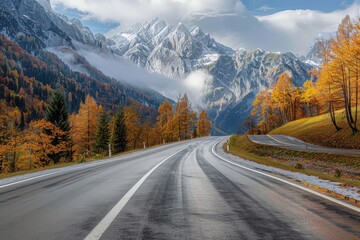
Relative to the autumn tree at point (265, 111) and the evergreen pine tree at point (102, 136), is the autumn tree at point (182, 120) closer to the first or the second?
the autumn tree at point (265, 111)

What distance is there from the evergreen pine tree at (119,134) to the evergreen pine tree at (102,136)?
209 cm

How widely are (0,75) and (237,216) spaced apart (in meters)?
192

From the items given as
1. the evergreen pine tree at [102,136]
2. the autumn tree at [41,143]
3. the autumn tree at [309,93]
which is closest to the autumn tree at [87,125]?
the evergreen pine tree at [102,136]

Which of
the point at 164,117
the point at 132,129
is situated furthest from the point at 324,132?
the point at 164,117

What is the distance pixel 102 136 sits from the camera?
5306 centimetres

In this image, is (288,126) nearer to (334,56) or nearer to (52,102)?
(334,56)

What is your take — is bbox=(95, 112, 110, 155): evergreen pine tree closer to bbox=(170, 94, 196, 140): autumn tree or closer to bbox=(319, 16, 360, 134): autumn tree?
bbox=(170, 94, 196, 140): autumn tree

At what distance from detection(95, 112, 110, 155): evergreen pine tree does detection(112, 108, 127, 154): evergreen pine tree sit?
2.09m

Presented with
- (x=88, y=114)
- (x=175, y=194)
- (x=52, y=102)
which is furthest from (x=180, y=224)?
(x=88, y=114)

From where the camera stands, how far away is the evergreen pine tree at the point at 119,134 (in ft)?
182

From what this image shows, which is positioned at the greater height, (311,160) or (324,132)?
(324,132)

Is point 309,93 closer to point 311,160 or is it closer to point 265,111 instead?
point 265,111

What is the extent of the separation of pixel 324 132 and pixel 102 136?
115 feet

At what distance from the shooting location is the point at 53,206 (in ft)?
17.7
